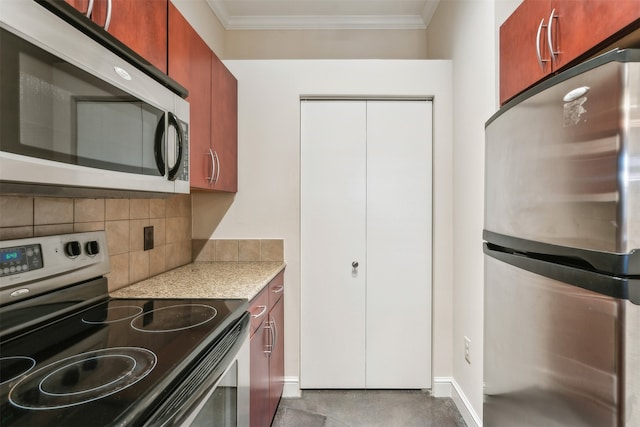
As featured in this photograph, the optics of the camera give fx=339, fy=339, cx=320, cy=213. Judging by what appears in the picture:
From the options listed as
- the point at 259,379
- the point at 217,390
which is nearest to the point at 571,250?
the point at 217,390

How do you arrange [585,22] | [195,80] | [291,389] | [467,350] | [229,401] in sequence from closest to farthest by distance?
[585,22] → [229,401] → [195,80] → [467,350] → [291,389]

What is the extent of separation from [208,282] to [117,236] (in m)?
0.46

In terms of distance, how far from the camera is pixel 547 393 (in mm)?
790

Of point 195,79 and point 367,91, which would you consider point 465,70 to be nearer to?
point 367,91

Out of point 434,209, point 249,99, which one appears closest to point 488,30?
point 434,209

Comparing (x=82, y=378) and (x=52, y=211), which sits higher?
(x=52, y=211)

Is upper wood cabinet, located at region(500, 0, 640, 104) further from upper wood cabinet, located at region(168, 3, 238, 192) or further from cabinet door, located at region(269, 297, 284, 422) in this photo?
cabinet door, located at region(269, 297, 284, 422)

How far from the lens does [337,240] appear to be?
2363 millimetres

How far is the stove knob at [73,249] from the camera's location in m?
1.17

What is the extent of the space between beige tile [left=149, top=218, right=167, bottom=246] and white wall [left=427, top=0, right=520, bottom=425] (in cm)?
178

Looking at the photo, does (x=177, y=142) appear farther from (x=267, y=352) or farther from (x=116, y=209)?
(x=267, y=352)

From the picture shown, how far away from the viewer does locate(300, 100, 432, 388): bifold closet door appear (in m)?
2.35

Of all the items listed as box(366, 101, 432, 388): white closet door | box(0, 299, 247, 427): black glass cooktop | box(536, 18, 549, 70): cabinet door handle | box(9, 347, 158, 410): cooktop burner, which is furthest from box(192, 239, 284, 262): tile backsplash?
box(536, 18, 549, 70): cabinet door handle

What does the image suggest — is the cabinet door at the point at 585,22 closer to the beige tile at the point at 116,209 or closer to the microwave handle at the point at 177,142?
the microwave handle at the point at 177,142
